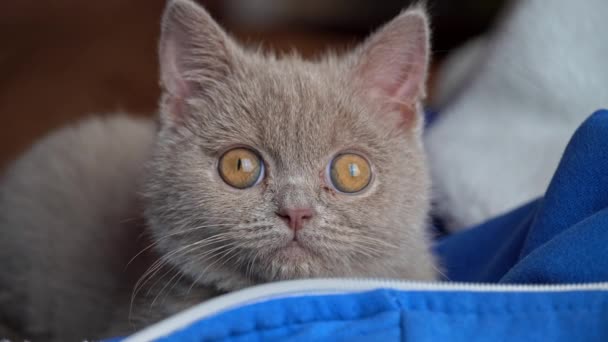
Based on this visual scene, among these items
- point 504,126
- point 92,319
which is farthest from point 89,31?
point 504,126

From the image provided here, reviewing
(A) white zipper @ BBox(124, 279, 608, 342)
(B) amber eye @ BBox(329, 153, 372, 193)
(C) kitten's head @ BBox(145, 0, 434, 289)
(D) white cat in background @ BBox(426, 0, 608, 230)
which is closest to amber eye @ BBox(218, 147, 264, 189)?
(C) kitten's head @ BBox(145, 0, 434, 289)

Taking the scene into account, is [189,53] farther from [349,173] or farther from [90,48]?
[90,48]

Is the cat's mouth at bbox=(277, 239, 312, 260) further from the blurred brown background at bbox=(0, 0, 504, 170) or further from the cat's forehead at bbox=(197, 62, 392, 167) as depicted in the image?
the blurred brown background at bbox=(0, 0, 504, 170)

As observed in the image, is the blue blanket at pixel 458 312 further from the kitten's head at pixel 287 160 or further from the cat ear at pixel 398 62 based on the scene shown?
the cat ear at pixel 398 62

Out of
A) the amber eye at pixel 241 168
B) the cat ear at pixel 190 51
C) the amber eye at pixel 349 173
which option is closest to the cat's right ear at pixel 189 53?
the cat ear at pixel 190 51

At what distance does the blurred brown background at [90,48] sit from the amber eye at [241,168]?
2.40 ft

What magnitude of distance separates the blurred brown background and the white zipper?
96cm

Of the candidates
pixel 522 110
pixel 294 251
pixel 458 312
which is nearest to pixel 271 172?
pixel 294 251

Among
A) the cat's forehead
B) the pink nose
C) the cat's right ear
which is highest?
the cat's right ear

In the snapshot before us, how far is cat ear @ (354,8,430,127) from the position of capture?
3.46 ft

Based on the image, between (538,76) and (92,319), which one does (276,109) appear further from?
(538,76)

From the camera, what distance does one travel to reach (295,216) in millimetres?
869

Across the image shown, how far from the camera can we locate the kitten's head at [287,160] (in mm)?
903

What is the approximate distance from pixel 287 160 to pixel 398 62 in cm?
32
